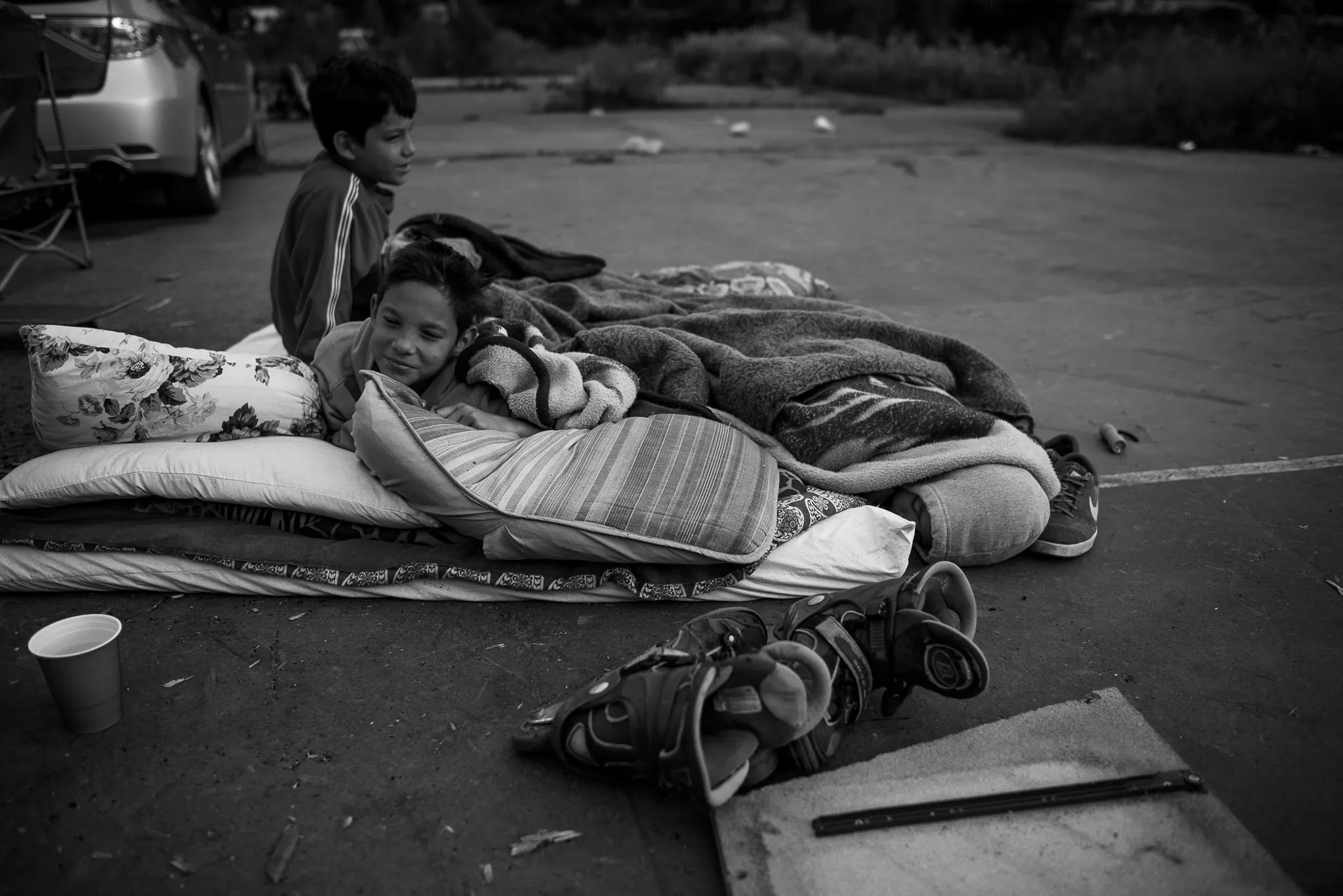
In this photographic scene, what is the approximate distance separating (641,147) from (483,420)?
726 cm

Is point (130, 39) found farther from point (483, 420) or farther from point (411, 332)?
point (483, 420)

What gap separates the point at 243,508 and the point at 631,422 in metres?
1.03

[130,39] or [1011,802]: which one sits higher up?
[130,39]

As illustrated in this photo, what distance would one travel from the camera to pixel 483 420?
269 cm

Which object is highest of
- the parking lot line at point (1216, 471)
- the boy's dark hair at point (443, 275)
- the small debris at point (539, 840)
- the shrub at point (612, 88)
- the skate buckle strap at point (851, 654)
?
the shrub at point (612, 88)

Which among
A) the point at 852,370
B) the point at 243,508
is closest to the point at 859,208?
the point at 852,370

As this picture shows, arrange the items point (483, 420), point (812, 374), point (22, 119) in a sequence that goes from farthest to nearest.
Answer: point (22, 119) → point (812, 374) → point (483, 420)

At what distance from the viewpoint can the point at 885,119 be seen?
12.1 metres

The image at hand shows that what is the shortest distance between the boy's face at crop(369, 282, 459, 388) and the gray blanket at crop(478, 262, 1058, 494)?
546 millimetres

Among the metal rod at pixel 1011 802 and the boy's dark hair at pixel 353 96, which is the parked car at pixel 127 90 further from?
the metal rod at pixel 1011 802

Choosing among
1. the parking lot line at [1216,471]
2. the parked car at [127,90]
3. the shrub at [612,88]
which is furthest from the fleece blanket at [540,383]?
the shrub at [612,88]

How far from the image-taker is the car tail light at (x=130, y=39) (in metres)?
5.51

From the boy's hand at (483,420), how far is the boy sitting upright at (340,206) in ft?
2.57

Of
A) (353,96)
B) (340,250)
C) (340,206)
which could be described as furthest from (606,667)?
(353,96)
